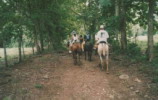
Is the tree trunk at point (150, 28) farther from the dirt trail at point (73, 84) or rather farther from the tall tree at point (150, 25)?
the dirt trail at point (73, 84)

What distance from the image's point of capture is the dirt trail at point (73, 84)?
1305 cm

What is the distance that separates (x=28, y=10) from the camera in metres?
27.0

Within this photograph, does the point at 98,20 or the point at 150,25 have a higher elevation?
the point at 98,20

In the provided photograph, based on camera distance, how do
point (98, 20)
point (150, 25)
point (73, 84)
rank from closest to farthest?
point (73, 84) → point (150, 25) → point (98, 20)

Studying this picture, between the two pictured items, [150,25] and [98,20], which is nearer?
[150,25]

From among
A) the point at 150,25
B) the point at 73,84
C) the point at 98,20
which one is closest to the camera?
the point at 73,84

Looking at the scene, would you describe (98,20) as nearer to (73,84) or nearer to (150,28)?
(150,28)

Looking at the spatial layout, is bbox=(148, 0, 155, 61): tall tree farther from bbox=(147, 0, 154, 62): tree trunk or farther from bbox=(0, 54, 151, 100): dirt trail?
bbox=(0, 54, 151, 100): dirt trail

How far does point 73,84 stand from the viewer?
14680 mm

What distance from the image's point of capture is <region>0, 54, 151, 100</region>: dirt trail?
13055 millimetres

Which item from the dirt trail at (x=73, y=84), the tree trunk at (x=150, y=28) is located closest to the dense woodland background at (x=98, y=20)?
the tree trunk at (x=150, y=28)

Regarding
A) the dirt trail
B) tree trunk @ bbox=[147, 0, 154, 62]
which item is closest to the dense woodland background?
tree trunk @ bbox=[147, 0, 154, 62]

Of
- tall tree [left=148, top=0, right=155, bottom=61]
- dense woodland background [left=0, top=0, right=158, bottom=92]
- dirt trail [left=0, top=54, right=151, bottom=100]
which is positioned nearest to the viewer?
dirt trail [left=0, top=54, right=151, bottom=100]

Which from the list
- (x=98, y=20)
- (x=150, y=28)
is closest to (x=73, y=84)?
(x=150, y=28)
